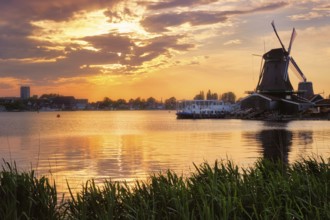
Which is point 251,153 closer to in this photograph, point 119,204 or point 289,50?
point 119,204

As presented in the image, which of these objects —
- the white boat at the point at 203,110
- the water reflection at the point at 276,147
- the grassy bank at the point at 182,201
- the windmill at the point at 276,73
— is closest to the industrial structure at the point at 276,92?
the windmill at the point at 276,73

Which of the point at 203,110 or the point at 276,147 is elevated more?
the point at 203,110

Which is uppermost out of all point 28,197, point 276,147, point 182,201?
point 182,201

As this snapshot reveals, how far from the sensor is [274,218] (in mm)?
10930

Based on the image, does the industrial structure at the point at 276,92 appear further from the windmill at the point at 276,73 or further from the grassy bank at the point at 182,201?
the grassy bank at the point at 182,201

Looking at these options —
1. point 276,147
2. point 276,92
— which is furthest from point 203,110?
point 276,147

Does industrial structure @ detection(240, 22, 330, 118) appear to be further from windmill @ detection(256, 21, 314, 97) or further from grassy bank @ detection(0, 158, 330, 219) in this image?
grassy bank @ detection(0, 158, 330, 219)

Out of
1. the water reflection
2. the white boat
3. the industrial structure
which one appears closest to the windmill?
the industrial structure

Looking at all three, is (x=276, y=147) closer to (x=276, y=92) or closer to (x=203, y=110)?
(x=276, y=92)

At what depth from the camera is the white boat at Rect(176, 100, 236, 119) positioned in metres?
174

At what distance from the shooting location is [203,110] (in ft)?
572

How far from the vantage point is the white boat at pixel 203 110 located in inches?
6831

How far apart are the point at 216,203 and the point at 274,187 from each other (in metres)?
2.08

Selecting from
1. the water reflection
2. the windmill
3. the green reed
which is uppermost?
the windmill
